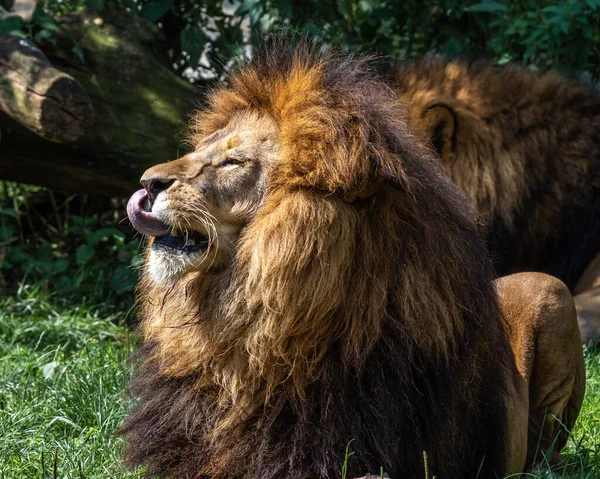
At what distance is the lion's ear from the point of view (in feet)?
15.9

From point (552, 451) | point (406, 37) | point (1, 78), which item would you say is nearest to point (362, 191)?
point (552, 451)

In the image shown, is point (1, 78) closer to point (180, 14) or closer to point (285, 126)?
point (180, 14)

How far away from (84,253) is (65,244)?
60cm

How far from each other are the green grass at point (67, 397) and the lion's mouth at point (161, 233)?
0.66m

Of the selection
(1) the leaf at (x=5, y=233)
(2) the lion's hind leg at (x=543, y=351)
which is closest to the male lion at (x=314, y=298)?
(2) the lion's hind leg at (x=543, y=351)

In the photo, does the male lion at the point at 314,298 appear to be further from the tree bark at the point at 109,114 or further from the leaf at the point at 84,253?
the leaf at the point at 84,253

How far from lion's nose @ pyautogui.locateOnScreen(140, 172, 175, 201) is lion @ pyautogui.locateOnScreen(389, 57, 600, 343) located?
7.26ft

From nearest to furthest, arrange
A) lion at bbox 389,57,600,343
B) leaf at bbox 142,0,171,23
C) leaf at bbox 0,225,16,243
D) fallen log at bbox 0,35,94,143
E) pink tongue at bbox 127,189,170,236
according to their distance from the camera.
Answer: pink tongue at bbox 127,189,170,236
fallen log at bbox 0,35,94,143
lion at bbox 389,57,600,343
leaf at bbox 142,0,171,23
leaf at bbox 0,225,16,243

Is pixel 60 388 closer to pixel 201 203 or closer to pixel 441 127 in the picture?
pixel 201 203

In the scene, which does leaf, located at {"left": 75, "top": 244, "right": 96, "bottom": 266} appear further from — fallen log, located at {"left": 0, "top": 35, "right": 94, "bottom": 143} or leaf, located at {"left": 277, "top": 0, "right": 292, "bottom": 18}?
leaf, located at {"left": 277, "top": 0, "right": 292, "bottom": 18}

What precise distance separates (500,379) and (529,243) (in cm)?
206

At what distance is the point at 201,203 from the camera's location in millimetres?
2875

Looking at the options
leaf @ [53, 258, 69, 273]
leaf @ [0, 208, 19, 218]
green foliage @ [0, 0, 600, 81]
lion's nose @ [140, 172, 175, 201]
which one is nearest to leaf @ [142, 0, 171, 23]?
green foliage @ [0, 0, 600, 81]

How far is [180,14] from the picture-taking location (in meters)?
6.01
